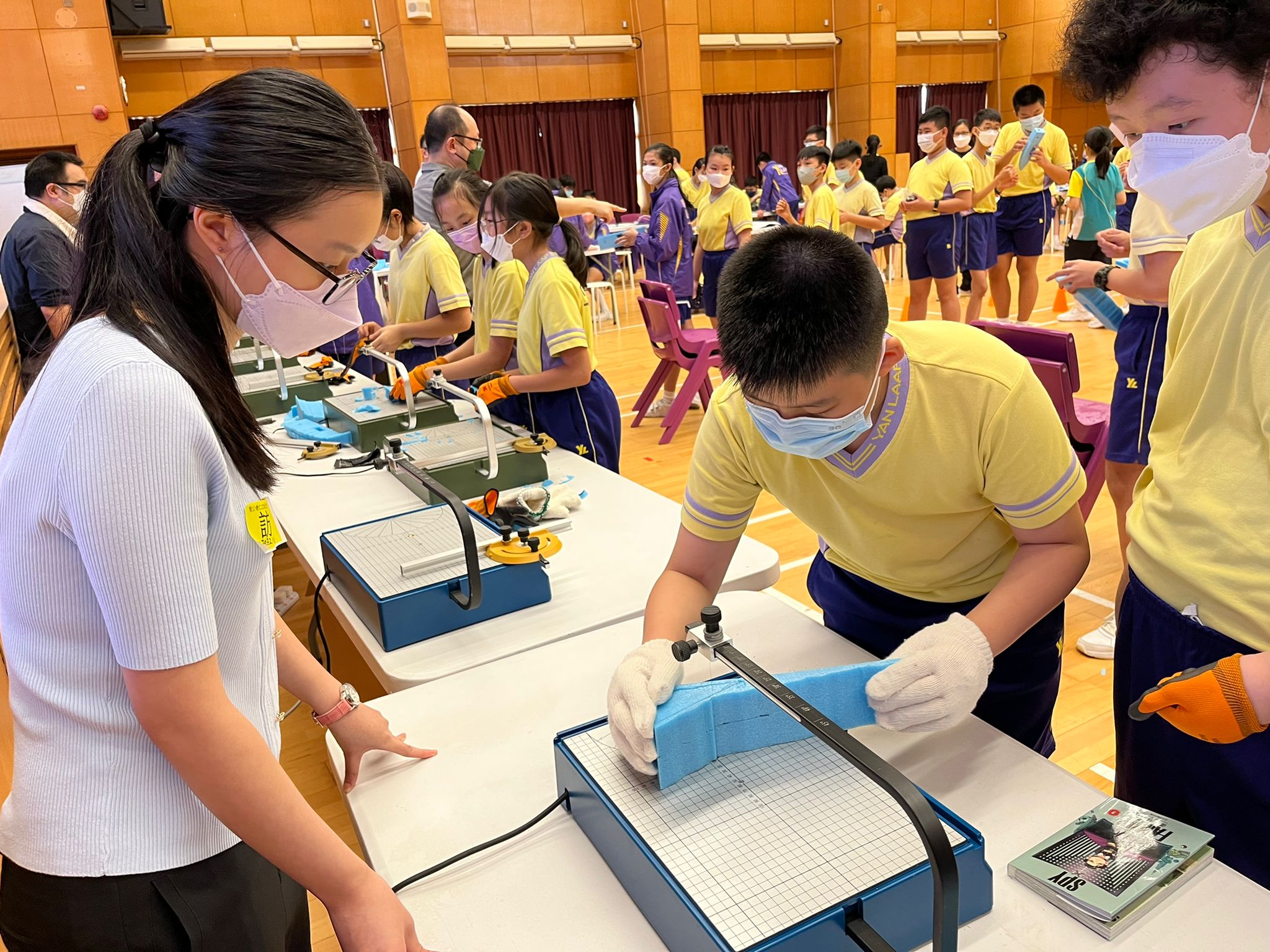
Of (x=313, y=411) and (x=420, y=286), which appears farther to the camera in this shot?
(x=420, y=286)

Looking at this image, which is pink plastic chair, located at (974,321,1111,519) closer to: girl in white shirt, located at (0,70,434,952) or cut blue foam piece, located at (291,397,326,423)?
girl in white shirt, located at (0,70,434,952)

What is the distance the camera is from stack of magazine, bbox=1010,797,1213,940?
80 cm

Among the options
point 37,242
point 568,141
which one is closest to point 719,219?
point 37,242

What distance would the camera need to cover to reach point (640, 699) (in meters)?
0.94

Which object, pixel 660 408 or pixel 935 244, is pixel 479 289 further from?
pixel 935 244

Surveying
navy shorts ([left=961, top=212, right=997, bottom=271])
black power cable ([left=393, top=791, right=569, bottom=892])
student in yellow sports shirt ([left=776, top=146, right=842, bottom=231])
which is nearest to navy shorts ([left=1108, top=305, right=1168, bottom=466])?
black power cable ([left=393, top=791, right=569, bottom=892])

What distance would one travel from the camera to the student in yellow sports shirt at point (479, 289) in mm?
2824

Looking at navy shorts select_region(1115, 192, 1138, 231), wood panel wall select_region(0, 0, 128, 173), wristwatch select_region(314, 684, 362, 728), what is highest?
wood panel wall select_region(0, 0, 128, 173)

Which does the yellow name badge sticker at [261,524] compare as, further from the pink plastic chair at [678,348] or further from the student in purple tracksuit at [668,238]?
the student in purple tracksuit at [668,238]

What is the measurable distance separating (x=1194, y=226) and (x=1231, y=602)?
1.43 feet

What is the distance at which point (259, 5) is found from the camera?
942 cm

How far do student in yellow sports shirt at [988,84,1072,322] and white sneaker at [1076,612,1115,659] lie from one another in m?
3.98

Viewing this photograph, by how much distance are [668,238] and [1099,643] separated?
457 cm

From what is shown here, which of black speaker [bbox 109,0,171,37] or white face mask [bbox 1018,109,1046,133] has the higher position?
black speaker [bbox 109,0,171,37]
